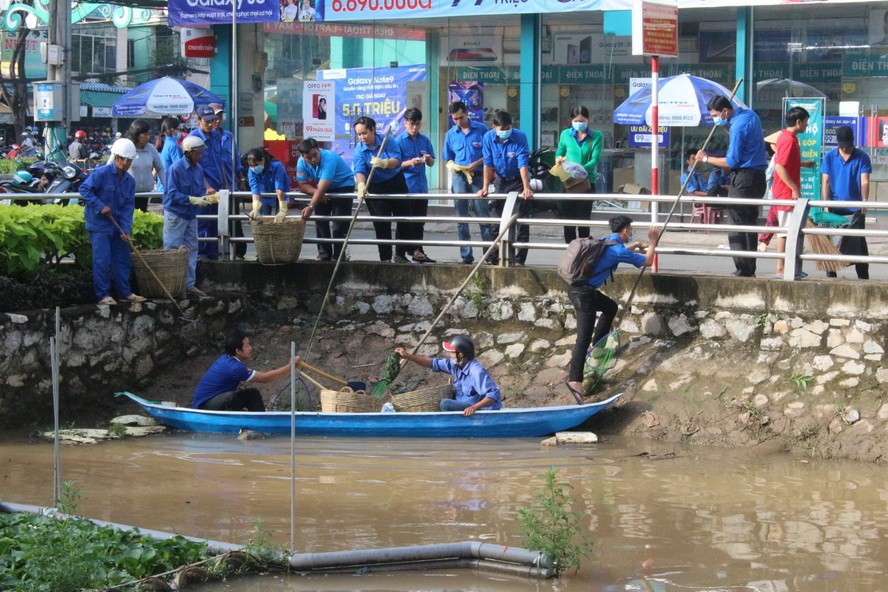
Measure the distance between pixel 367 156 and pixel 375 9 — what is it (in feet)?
28.7

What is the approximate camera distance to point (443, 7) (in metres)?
20.3

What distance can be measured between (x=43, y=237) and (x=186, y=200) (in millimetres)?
1523

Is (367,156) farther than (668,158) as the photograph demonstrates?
No

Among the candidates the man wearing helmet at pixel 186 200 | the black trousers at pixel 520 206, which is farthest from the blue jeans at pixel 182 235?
the black trousers at pixel 520 206

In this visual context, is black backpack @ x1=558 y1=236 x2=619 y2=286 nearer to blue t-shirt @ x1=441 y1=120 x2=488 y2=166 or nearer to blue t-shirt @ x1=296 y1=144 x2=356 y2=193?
blue t-shirt @ x1=441 y1=120 x2=488 y2=166

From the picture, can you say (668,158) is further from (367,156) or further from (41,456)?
(41,456)

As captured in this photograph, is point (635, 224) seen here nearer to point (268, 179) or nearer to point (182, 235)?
point (268, 179)

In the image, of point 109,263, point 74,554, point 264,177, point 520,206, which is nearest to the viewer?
point 74,554

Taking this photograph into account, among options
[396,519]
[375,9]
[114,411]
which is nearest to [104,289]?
[114,411]

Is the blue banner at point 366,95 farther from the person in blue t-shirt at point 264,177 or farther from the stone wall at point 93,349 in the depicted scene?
the stone wall at point 93,349

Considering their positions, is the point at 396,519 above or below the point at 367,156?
below

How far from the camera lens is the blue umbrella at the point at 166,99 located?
22359 mm

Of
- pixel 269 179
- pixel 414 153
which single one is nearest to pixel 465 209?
pixel 414 153

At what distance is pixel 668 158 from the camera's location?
20.0 meters
